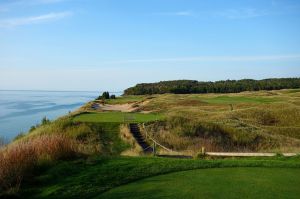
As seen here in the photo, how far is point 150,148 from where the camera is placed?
23.0 meters

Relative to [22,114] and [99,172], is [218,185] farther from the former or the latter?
[22,114]

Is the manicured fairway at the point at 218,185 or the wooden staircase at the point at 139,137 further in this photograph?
the wooden staircase at the point at 139,137

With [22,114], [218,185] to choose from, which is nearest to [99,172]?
[218,185]

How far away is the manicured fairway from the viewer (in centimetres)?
819

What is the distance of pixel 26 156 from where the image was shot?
11422 mm

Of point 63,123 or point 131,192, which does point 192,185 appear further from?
point 63,123

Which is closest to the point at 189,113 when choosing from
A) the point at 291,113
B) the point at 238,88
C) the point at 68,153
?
the point at 291,113

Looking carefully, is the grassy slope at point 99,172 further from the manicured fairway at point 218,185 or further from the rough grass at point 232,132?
the rough grass at point 232,132

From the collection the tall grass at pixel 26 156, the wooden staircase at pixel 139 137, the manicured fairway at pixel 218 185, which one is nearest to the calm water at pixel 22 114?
the tall grass at pixel 26 156

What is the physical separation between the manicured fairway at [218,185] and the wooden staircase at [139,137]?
11.7m

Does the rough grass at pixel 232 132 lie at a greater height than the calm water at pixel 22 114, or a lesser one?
greater

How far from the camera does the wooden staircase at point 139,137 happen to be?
22939mm

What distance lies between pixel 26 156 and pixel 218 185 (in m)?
5.75

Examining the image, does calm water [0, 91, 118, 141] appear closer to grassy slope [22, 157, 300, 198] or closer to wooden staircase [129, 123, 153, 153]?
grassy slope [22, 157, 300, 198]
